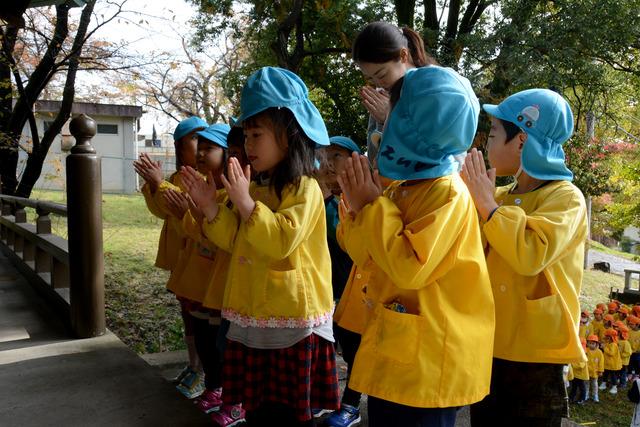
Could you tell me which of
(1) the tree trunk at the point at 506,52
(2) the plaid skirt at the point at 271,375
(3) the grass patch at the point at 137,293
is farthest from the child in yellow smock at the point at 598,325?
(2) the plaid skirt at the point at 271,375

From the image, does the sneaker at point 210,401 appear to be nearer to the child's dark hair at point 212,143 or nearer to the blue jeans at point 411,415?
the child's dark hair at point 212,143

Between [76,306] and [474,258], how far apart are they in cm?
307

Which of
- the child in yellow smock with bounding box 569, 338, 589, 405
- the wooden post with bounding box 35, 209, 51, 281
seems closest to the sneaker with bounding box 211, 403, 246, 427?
the wooden post with bounding box 35, 209, 51, 281

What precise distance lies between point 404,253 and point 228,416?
165 cm

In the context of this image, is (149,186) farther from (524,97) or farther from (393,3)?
(393,3)

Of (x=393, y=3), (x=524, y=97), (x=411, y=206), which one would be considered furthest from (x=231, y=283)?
(x=393, y=3)

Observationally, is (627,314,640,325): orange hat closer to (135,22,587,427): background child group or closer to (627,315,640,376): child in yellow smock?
(627,315,640,376): child in yellow smock

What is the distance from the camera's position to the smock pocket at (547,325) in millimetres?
1779

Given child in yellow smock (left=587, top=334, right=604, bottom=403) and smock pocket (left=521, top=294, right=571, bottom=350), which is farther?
child in yellow smock (left=587, top=334, right=604, bottom=403)

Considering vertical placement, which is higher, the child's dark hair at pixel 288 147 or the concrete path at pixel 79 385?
→ the child's dark hair at pixel 288 147

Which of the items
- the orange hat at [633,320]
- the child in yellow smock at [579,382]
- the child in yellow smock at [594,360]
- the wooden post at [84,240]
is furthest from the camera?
the orange hat at [633,320]

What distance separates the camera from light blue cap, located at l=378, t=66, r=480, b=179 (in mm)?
1411

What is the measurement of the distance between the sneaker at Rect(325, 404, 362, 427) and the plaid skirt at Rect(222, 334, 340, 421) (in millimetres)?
603

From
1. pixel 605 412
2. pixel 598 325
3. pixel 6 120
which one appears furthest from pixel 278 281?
pixel 6 120
